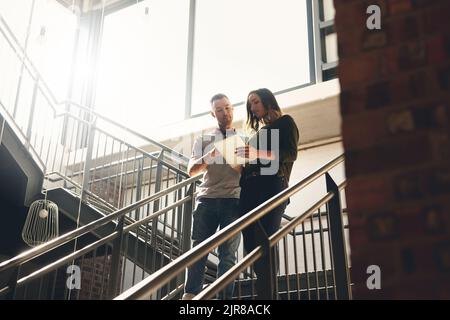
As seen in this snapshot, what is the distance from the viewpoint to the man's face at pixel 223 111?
3.44 m

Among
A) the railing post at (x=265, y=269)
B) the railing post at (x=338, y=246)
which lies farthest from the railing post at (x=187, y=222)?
the railing post at (x=265, y=269)

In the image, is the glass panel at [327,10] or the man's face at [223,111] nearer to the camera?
the man's face at [223,111]

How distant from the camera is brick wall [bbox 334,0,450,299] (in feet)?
3.86

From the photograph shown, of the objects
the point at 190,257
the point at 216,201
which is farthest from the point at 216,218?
the point at 190,257

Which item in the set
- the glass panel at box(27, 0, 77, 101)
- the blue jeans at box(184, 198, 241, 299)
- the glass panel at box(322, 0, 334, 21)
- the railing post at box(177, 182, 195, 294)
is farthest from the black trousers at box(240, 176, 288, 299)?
the glass panel at box(27, 0, 77, 101)

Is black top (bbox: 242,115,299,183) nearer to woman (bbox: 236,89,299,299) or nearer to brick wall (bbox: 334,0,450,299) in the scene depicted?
woman (bbox: 236,89,299,299)

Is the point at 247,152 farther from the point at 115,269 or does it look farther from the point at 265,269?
the point at 115,269

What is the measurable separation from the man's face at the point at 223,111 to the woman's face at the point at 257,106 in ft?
1.06

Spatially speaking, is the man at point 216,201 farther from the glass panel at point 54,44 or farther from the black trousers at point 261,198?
the glass panel at point 54,44

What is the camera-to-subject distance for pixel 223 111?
345 cm

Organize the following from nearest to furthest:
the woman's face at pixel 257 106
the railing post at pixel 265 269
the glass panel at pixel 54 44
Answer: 1. the railing post at pixel 265 269
2. the woman's face at pixel 257 106
3. the glass panel at pixel 54 44

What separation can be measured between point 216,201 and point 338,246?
923mm

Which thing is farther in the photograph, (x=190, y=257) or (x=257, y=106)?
(x=257, y=106)
